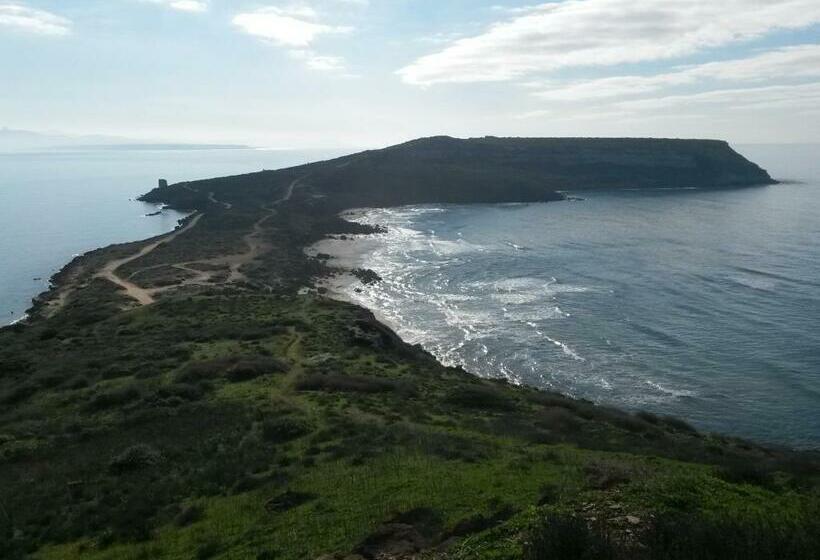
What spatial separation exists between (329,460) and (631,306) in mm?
47383

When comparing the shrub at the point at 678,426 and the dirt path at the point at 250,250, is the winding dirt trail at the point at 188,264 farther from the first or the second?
the shrub at the point at 678,426

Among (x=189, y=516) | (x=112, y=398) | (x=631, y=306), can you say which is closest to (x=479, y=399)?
(x=189, y=516)

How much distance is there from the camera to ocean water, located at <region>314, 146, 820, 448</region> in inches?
1625

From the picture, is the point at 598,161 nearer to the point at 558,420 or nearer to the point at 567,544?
the point at 558,420

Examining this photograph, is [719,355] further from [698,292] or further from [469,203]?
[469,203]

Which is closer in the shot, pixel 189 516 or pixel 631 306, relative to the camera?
pixel 189 516

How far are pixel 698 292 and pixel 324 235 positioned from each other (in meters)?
59.5

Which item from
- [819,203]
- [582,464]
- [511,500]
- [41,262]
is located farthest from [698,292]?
[819,203]

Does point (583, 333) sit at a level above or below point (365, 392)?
below

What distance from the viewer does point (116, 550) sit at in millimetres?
15203

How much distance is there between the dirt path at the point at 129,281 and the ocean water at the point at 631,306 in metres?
20.5

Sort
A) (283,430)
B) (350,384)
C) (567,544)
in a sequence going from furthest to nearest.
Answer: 1. (350,384)
2. (283,430)
3. (567,544)

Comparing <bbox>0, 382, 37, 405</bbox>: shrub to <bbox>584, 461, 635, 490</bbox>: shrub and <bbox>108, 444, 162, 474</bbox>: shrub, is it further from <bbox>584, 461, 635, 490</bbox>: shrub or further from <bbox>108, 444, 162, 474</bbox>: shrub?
<bbox>584, 461, 635, 490</bbox>: shrub

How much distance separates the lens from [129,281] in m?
66.6
